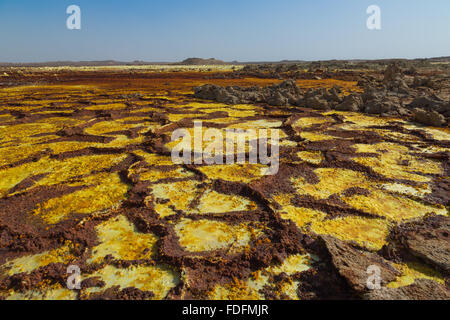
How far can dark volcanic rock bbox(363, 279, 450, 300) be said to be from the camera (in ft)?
8.52

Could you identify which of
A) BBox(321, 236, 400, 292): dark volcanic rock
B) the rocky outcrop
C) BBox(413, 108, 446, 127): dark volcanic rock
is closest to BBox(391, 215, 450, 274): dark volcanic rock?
BBox(321, 236, 400, 292): dark volcanic rock

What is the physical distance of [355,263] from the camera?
3.03 metres

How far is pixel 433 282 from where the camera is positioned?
277 centimetres

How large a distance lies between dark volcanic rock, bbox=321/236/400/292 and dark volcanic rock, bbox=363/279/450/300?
4.7 inches

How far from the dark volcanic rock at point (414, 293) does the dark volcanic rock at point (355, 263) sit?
0.39 feet

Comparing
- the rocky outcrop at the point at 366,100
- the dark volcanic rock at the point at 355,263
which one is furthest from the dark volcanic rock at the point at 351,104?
the dark volcanic rock at the point at 355,263

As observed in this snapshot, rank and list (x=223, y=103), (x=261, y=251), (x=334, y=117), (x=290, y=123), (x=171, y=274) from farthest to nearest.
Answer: (x=223, y=103) < (x=334, y=117) < (x=290, y=123) < (x=261, y=251) < (x=171, y=274)

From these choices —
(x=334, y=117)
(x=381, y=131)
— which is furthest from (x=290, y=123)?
(x=381, y=131)

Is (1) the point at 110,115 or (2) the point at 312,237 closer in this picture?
(2) the point at 312,237

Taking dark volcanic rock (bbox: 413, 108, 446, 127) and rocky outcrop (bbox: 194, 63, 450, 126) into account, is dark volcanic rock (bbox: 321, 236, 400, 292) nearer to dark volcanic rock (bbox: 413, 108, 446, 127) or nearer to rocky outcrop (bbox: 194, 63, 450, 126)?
dark volcanic rock (bbox: 413, 108, 446, 127)

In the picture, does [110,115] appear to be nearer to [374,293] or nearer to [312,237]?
[312,237]

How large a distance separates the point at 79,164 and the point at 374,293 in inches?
255

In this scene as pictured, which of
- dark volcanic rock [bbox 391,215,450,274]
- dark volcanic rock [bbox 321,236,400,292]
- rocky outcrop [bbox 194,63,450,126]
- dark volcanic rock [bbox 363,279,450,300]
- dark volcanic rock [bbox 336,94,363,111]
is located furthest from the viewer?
dark volcanic rock [bbox 336,94,363,111]

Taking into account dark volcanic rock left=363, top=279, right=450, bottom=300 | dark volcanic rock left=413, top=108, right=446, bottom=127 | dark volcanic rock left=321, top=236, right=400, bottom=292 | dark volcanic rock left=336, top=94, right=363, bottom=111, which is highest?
dark volcanic rock left=336, top=94, right=363, bottom=111
